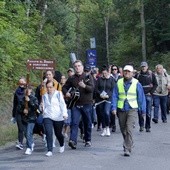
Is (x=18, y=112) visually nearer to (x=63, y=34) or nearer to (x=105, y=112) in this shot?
(x=105, y=112)

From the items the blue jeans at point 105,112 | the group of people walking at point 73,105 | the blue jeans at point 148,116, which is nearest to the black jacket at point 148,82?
the blue jeans at point 148,116

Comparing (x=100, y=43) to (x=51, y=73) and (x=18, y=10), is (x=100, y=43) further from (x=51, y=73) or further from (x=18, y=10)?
(x=51, y=73)

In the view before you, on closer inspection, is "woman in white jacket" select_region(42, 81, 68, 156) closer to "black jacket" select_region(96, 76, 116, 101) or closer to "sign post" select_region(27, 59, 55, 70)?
"sign post" select_region(27, 59, 55, 70)

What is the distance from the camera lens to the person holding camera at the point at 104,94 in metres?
16.2

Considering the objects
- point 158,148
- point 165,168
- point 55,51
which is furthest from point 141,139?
point 55,51

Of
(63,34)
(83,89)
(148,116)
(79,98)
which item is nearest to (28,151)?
(79,98)

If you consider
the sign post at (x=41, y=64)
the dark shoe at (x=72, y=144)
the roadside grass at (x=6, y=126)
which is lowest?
the dark shoe at (x=72, y=144)

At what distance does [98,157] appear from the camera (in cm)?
1216

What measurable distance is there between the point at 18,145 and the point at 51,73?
1890 millimetres

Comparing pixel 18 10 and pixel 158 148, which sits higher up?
pixel 18 10

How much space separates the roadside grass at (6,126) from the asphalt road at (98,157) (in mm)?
843

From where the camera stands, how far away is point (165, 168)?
10867mm

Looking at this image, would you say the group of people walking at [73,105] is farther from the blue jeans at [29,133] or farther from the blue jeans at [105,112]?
the blue jeans at [105,112]

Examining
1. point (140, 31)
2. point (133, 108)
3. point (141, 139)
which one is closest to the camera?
point (133, 108)
